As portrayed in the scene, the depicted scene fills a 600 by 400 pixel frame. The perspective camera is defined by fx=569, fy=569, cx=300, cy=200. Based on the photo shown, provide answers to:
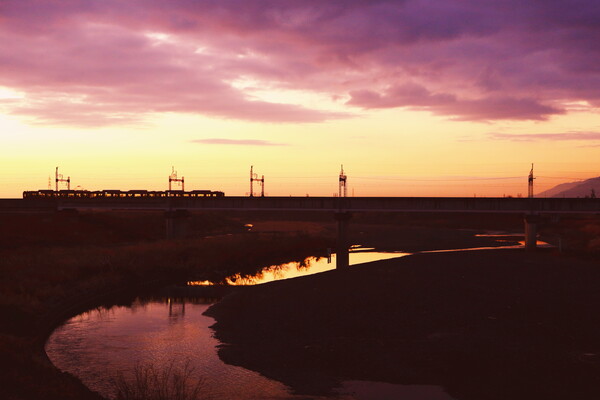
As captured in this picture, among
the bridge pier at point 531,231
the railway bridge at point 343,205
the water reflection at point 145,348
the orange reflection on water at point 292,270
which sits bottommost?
the water reflection at point 145,348

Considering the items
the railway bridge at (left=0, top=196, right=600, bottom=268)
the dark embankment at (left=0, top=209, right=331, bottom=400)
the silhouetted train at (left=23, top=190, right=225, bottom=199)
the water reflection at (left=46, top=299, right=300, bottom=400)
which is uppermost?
the silhouetted train at (left=23, top=190, right=225, bottom=199)

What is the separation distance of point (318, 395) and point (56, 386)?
9.42 metres

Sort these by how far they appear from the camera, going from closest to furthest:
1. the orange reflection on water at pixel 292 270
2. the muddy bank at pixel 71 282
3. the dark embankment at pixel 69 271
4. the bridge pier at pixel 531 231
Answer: the muddy bank at pixel 71 282 → the dark embankment at pixel 69 271 → the orange reflection on water at pixel 292 270 → the bridge pier at pixel 531 231

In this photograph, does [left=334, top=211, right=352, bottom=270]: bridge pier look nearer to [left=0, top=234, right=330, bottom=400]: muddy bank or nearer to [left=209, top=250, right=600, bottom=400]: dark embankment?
[left=0, top=234, right=330, bottom=400]: muddy bank

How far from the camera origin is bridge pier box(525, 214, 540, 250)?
79750mm

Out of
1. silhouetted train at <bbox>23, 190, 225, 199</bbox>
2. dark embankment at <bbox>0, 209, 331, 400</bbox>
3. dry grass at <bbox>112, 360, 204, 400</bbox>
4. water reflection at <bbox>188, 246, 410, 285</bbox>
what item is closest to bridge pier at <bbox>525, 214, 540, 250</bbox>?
water reflection at <bbox>188, 246, 410, 285</bbox>

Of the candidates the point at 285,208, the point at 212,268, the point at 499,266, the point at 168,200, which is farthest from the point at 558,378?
the point at 168,200

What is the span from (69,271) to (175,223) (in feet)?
161

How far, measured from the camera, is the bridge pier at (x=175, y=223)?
313ft

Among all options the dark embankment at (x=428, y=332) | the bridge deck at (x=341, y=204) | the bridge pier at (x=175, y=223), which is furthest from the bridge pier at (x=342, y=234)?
the dark embankment at (x=428, y=332)

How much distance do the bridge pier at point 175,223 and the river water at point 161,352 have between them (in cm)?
5450

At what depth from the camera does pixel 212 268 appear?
5812 centimetres

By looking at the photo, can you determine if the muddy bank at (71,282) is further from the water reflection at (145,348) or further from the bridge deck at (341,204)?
the bridge deck at (341,204)

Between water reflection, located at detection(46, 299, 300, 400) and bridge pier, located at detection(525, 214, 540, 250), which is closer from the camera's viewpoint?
water reflection, located at detection(46, 299, 300, 400)
